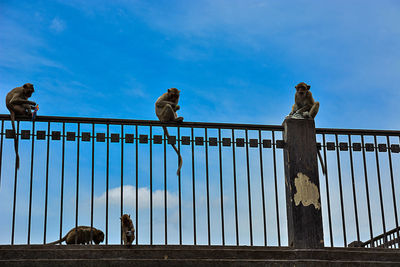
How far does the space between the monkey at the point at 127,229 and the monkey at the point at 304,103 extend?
3.88m

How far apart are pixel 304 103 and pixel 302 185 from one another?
6.43ft

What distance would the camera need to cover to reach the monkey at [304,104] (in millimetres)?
11594

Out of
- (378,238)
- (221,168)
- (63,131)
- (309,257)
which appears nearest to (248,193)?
(221,168)

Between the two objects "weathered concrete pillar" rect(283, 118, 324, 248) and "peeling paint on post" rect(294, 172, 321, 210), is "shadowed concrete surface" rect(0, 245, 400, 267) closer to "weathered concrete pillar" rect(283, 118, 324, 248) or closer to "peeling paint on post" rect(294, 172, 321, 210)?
"weathered concrete pillar" rect(283, 118, 324, 248)

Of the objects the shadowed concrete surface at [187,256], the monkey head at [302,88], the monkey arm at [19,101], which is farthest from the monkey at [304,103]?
the monkey arm at [19,101]

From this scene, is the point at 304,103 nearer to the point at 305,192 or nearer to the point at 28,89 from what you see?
the point at 305,192

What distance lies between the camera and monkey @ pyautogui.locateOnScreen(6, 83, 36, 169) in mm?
10555

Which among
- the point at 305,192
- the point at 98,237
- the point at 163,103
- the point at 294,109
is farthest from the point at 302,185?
the point at 98,237

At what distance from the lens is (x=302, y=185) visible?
10641 mm

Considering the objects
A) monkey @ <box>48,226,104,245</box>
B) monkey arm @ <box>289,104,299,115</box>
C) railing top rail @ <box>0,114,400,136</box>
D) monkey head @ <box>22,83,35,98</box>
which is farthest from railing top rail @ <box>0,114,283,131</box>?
monkey @ <box>48,226,104,245</box>

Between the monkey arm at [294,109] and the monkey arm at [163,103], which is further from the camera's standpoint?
the monkey arm at [163,103]

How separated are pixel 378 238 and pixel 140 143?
7828 millimetres

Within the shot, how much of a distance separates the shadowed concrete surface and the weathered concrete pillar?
13.4 inches

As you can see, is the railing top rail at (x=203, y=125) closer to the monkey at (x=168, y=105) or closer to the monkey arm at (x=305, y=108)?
the monkey arm at (x=305, y=108)
